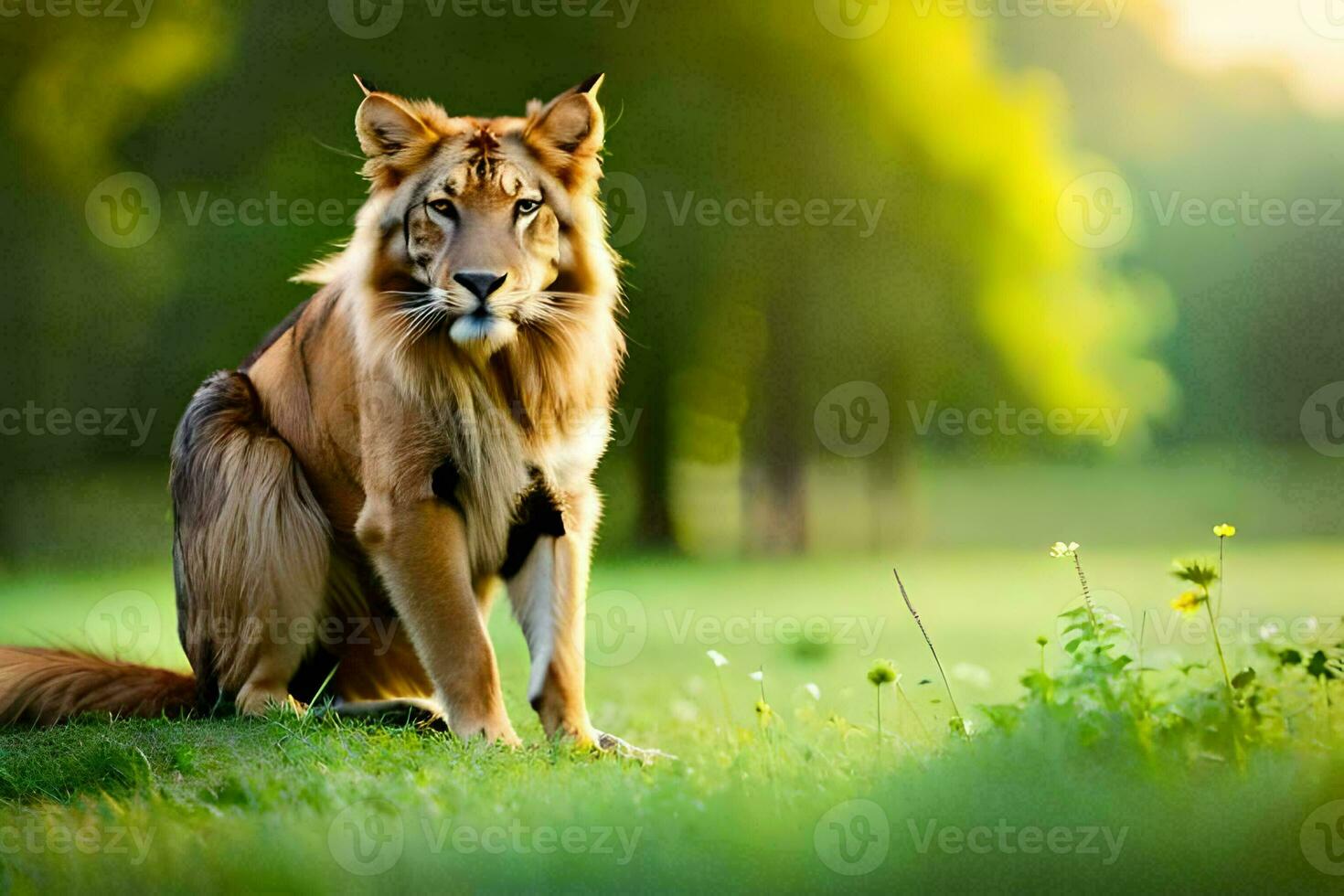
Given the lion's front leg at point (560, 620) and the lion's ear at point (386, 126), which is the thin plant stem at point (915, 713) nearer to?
the lion's front leg at point (560, 620)

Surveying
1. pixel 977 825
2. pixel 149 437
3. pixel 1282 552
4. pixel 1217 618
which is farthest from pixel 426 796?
pixel 1282 552

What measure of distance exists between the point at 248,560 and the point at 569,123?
A: 8.17 ft

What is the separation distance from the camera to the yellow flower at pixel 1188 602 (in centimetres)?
515

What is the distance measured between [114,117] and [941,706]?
13299mm

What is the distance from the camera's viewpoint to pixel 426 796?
195 inches

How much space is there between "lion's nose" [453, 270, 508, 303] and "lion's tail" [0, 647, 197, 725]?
8.66 ft

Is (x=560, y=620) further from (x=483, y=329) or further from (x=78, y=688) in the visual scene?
(x=78, y=688)

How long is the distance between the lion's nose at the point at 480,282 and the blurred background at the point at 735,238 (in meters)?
8.83

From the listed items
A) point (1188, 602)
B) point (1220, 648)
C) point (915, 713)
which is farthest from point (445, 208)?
point (1220, 648)

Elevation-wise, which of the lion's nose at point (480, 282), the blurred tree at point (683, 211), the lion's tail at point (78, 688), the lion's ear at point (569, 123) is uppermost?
the blurred tree at point (683, 211)

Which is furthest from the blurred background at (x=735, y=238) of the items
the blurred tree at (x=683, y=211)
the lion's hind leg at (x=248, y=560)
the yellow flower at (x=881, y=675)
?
the yellow flower at (x=881, y=675)

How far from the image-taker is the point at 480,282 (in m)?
5.74

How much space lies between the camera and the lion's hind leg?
663cm

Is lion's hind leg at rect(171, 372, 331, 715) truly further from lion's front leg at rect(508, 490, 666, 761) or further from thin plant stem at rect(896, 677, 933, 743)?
thin plant stem at rect(896, 677, 933, 743)
